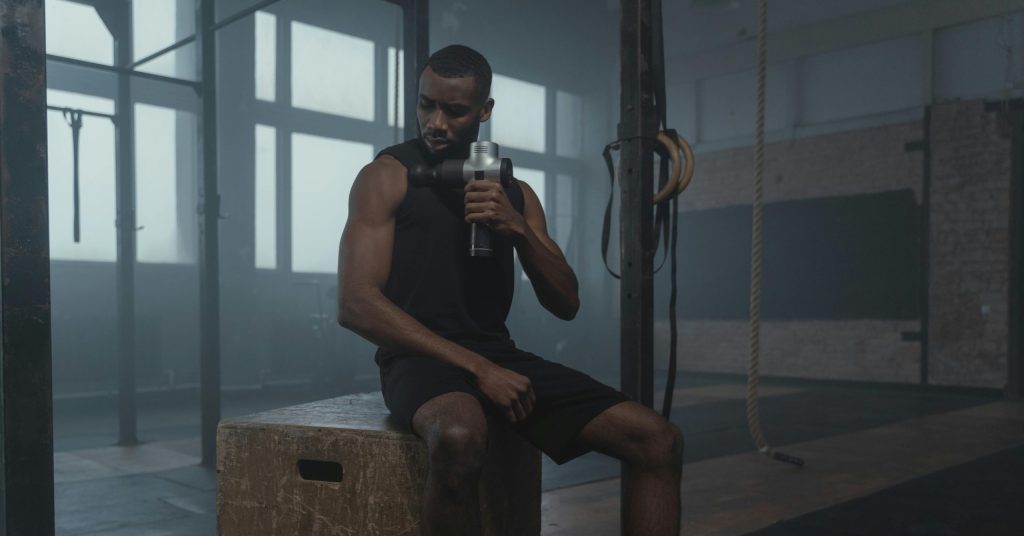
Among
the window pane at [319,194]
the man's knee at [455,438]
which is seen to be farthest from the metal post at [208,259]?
the window pane at [319,194]

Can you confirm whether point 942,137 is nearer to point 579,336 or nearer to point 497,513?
point 579,336

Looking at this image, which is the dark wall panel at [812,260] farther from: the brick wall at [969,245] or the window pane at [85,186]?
the window pane at [85,186]

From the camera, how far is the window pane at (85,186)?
6.41 m

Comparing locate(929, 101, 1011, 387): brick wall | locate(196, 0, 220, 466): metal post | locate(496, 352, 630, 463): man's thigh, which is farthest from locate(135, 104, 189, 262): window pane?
locate(929, 101, 1011, 387): brick wall

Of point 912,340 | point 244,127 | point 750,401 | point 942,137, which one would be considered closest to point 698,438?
point 750,401

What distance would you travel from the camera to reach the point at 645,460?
160 cm

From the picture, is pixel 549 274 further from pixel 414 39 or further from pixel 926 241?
pixel 926 241

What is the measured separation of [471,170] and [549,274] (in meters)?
0.31

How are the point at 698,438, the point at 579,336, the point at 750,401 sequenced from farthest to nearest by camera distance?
the point at 579,336
the point at 698,438
the point at 750,401

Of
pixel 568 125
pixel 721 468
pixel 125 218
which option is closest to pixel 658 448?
pixel 721 468

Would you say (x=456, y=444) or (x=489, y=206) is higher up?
(x=489, y=206)

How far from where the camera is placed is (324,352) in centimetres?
734

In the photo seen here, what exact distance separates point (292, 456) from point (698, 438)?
134 inches

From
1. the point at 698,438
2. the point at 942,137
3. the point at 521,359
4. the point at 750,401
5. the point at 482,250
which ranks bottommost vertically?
the point at 698,438
